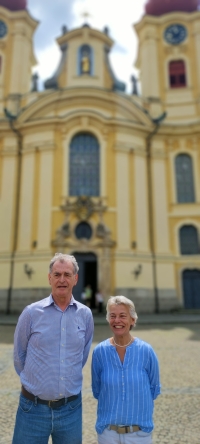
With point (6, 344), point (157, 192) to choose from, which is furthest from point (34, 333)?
point (157, 192)

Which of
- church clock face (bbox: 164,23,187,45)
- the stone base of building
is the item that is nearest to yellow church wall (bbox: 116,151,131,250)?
the stone base of building

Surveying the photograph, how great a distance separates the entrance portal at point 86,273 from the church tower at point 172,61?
33.2ft

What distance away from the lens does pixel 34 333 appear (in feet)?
6.93

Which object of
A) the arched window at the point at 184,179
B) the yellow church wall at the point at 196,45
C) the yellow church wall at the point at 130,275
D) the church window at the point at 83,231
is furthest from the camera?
the yellow church wall at the point at 196,45

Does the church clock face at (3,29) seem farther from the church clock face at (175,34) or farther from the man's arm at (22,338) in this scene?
the man's arm at (22,338)

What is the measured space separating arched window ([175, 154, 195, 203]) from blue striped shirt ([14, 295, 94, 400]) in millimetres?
17808

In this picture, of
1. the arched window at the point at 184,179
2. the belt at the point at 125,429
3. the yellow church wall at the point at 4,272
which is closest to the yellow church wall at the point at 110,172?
the arched window at the point at 184,179

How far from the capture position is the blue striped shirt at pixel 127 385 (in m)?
1.94

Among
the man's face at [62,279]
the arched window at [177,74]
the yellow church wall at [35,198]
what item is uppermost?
the arched window at [177,74]

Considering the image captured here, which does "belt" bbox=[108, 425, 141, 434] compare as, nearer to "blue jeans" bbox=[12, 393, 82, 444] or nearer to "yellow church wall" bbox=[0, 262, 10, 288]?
"blue jeans" bbox=[12, 393, 82, 444]

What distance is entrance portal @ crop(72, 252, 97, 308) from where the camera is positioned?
55.7 ft

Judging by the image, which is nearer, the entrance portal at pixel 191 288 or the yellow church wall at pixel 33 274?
the yellow church wall at pixel 33 274

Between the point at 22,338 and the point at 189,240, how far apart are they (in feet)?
57.0

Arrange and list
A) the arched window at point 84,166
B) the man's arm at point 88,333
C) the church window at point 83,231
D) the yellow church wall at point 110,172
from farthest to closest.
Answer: the arched window at point 84,166
the yellow church wall at point 110,172
the church window at point 83,231
the man's arm at point 88,333
